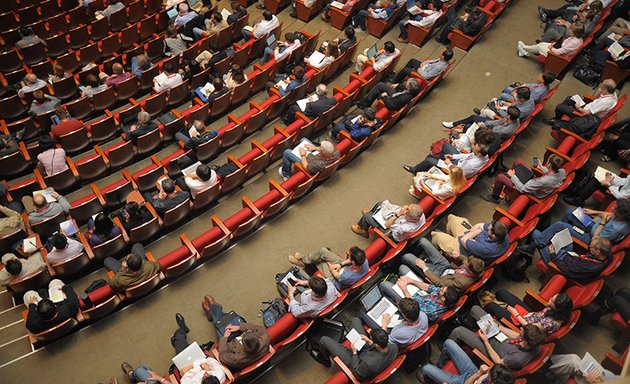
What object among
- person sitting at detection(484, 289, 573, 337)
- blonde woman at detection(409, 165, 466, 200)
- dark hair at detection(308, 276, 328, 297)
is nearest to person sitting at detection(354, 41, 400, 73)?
blonde woman at detection(409, 165, 466, 200)

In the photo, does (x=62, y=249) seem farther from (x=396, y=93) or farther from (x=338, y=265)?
(x=396, y=93)

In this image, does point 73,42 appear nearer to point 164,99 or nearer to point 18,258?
point 164,99

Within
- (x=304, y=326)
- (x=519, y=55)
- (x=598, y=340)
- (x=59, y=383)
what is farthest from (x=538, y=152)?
(x=59, y=383)

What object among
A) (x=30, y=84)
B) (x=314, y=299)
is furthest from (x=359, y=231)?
(x=30, y=84)

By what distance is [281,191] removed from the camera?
455 cm

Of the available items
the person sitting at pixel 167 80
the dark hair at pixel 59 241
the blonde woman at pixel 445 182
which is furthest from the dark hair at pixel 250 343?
the person sitting at pixel 167 80

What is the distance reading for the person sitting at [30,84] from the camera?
5.34 m

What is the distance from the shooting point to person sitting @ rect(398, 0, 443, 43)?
6.39 meters

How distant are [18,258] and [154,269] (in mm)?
1170

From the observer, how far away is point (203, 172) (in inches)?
173

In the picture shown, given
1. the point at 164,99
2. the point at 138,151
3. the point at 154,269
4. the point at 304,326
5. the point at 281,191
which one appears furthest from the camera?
the point at 164,99

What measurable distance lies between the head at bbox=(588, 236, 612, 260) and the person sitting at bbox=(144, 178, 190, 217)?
3334mm

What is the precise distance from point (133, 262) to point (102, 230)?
1.88 ft

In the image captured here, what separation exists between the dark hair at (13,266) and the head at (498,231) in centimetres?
365
